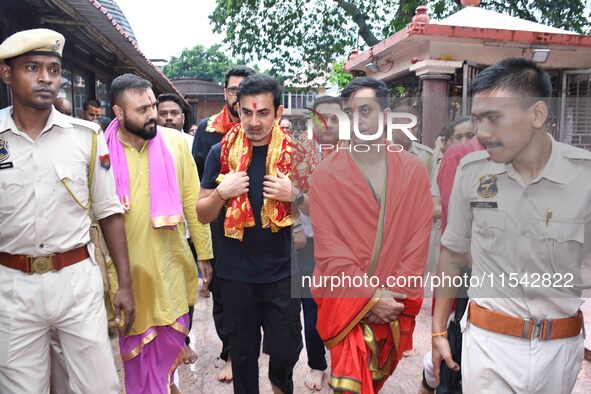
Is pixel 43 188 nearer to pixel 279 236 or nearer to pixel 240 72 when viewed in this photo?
pixel 279 236

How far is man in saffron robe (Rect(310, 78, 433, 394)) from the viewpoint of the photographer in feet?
7.60

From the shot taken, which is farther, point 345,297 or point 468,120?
point 468,120

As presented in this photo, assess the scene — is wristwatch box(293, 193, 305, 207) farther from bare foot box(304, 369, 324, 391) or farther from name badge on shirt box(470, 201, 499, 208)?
bare foot box(304, 369, 324, 391)

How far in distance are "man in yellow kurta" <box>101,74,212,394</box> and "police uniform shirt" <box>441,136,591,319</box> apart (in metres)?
1.67

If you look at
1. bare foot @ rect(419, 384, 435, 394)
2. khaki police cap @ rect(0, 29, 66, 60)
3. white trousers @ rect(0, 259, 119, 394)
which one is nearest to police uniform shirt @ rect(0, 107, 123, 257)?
white trousers @ rect(0, 259, 119, 394)

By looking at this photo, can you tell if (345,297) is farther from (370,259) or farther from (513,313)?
(513,313)

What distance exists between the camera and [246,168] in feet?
9.23

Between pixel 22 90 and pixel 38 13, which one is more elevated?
pixel 38 13

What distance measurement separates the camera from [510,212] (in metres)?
2.06

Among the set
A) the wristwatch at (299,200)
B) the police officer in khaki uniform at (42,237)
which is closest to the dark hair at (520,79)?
the wristwatch at (299,200)

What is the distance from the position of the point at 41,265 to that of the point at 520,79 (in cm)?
216

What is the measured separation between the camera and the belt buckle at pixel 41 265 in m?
2.33

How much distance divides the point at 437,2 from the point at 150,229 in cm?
1309

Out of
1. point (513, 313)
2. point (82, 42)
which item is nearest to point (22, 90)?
point (513, 313)
